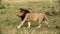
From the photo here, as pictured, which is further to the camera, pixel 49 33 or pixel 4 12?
pixel 4 12

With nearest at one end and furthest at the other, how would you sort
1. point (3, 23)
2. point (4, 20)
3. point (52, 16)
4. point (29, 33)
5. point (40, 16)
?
point (29, 33) < point (40, 16) < point (3, 23) < point (4, 20) < point (52, 16)

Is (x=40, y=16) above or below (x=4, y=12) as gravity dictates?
above

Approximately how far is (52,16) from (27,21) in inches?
135

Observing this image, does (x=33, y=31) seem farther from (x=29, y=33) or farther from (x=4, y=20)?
(x=4, y=20)

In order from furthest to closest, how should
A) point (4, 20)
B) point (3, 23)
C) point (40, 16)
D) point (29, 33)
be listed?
point (4, 20)
point (3, 23)
point (40, 16)
point (29, 33)

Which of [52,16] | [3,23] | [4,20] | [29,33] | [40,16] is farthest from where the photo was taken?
[52,16]

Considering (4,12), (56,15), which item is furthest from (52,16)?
(4,12)

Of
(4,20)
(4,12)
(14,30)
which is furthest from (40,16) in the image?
(4,12)

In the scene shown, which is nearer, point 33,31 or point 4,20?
point 33,31

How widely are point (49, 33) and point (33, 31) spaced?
59 cm

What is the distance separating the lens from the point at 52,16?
13453 millimetres

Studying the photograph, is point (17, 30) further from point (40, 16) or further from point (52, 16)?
point (52, 16)

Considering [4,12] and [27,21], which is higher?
[27,21]

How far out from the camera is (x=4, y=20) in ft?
38.9
